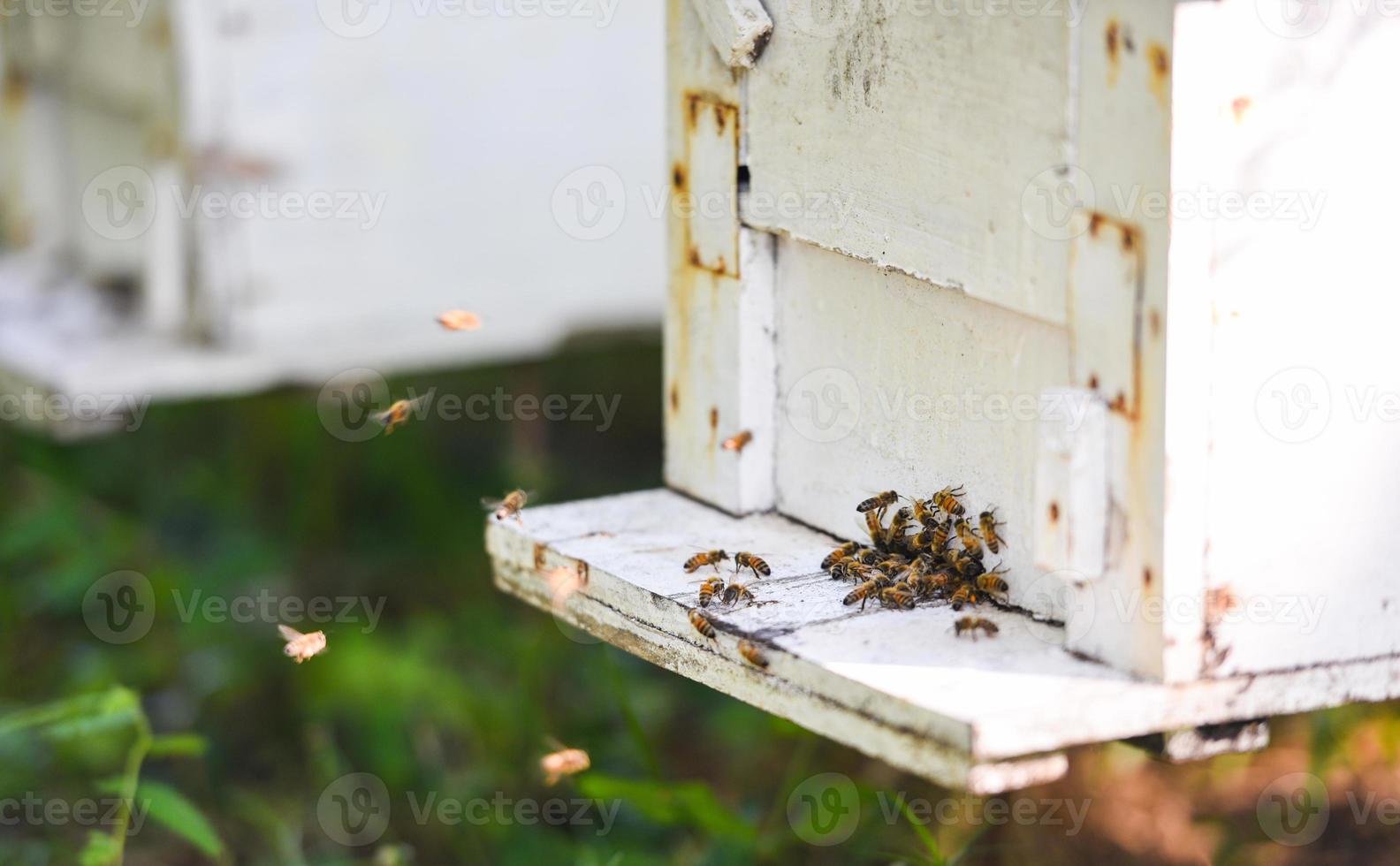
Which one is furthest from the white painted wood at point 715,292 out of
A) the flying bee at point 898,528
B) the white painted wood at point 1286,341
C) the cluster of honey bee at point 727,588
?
the white painted wood at point 1286,341

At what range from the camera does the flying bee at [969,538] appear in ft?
8.34

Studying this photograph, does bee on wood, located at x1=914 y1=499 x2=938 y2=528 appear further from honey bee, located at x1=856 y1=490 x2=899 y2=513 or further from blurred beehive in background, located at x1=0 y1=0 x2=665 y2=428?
blurred beehive in background, located at x1=0 y1=0 x2=665 y2=428

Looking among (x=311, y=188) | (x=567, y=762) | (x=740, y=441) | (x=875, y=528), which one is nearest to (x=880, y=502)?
(x=875, y=528)

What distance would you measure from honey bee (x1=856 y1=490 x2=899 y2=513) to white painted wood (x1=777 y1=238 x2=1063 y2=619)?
0.04m

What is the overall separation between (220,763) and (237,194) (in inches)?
69.4

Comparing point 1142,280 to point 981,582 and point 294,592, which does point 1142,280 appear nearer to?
point 981,582

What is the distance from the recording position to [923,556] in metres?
2.63

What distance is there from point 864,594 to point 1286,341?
0.70m

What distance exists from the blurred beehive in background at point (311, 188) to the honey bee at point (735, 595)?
2704 millimetres

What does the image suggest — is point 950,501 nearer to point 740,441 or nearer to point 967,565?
point 967,565

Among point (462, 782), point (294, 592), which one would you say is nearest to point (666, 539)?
point (462, 782)

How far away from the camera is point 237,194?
190 inches

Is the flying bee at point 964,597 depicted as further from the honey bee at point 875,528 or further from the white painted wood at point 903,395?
the honey bee at point 875,528

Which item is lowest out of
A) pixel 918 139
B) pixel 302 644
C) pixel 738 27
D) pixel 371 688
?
pixel 371 688
